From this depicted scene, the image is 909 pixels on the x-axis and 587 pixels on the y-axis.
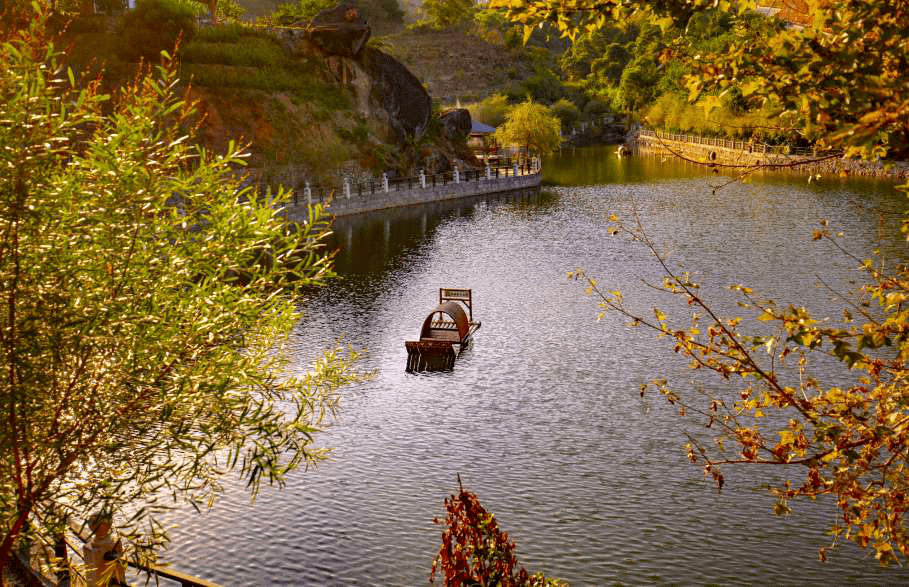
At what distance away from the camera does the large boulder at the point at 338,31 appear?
76.8 meters

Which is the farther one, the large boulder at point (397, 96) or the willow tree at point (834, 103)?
the large boulder at point (397, 96)

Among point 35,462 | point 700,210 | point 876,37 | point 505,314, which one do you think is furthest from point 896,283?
point 700,210

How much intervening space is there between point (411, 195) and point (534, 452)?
50615 millimetres

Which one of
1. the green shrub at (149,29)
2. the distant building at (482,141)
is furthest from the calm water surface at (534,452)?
the distant building at (482,141)

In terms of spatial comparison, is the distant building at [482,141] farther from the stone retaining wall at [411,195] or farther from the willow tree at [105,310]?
the willow tree at [105,310]

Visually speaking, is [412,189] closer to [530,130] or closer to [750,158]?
[530,130]

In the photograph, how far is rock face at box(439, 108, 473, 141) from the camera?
90012mm

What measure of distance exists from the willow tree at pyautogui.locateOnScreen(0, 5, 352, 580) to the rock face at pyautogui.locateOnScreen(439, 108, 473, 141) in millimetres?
Result: 79477

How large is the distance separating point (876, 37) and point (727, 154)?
108259 mm

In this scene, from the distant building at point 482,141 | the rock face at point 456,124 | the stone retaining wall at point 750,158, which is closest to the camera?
the stone retaining wall at point 750,158

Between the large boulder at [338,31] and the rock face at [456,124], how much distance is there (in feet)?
48.5

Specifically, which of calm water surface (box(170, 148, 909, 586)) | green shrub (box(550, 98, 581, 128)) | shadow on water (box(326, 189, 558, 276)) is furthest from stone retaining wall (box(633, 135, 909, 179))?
green shrub (box(550, 98, 581, 128))

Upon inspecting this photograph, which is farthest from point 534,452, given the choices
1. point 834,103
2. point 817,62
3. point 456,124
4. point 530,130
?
point 456,124

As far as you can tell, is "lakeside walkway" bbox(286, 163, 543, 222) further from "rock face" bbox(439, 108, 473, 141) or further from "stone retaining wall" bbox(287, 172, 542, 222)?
"rock face" bbox(439, 108, 473, 141)
